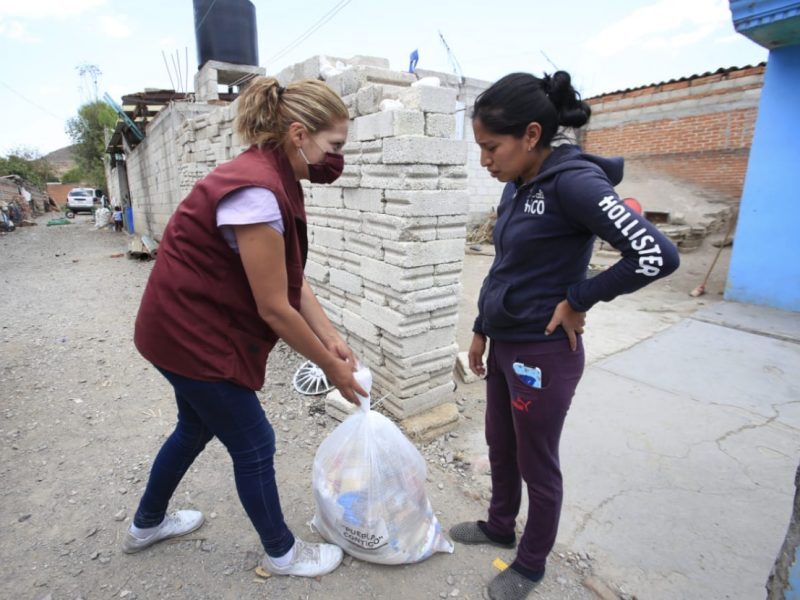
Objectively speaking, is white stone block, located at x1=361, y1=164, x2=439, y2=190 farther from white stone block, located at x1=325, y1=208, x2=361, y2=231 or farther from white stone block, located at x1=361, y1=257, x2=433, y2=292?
white stone block, located at x1=361, y1=257, x2=433, y2=292

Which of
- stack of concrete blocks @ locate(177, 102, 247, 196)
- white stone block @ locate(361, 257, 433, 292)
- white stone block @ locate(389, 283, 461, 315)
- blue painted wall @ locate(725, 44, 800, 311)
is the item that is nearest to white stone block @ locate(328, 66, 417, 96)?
white stone block @ locate(361, 257, 433, 292)

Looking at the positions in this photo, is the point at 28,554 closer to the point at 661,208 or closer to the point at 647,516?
the point at 647,516

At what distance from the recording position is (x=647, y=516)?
219 centimetres

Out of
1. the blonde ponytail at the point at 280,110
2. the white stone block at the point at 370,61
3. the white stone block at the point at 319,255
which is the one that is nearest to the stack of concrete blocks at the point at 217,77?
the white stone block at the point at 370,61

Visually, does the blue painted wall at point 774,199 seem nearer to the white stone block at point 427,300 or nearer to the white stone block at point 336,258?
the white stone block at point 427,300

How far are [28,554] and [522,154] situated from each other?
2656 mm

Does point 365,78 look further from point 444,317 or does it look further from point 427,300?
point 444,317

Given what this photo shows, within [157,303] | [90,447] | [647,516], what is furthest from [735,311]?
[90,447]

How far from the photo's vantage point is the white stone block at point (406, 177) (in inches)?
104

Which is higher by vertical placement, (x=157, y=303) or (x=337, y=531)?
(x=157, y=303)

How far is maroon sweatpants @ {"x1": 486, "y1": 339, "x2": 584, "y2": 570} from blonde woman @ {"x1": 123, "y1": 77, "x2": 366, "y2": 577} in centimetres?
59

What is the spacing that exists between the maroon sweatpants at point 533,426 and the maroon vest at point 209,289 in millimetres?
825

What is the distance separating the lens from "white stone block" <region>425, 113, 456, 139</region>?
271cm

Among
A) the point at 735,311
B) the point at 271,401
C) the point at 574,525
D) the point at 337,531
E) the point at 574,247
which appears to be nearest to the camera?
the point at 574,247
